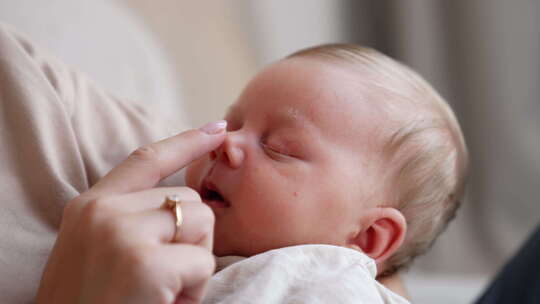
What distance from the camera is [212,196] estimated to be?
924mm

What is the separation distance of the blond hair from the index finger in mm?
351

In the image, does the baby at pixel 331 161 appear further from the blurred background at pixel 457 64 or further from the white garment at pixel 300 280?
the blurred background at pixel 457 64

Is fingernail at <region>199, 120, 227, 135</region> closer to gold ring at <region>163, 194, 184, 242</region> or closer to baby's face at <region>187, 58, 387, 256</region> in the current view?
baby's face at <region>187, 58, 387, 256</region>

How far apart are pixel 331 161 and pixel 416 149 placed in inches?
6.8

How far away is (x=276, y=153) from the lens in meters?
0.91

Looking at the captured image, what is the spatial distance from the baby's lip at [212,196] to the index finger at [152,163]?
0.12m

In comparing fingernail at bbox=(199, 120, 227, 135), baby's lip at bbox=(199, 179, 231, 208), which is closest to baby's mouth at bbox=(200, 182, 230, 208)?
baby's lip at bbox=(199, 179, 231, 208)

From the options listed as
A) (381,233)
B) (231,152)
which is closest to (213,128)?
(231,152)

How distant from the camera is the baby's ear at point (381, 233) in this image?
95 cm

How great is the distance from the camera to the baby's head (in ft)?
2.88

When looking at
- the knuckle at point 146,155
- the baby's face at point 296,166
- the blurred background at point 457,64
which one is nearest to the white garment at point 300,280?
the baby's face at point 296,166

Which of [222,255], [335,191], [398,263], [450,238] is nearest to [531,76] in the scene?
[450,238]

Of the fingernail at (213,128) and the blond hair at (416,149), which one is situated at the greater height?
the fingernail at (213,128)

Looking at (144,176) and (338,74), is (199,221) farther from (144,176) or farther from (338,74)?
(338,74)
